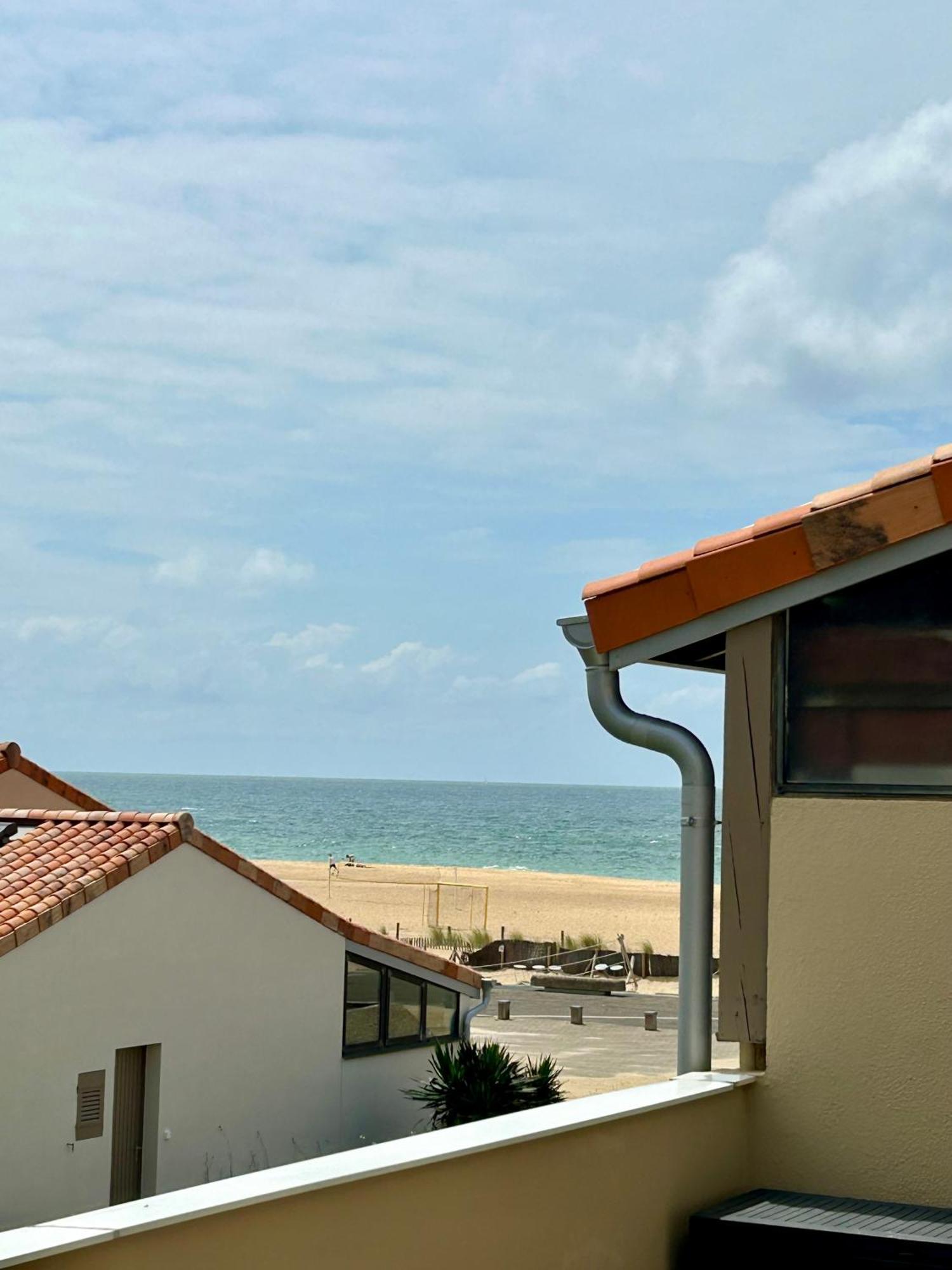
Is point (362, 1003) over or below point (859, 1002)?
below

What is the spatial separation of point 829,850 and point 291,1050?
43.8ft

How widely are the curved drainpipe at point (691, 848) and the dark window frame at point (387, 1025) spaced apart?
13.4 metres

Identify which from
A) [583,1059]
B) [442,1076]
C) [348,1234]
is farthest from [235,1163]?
[348,1234]

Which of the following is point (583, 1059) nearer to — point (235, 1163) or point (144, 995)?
point (235, 1163)

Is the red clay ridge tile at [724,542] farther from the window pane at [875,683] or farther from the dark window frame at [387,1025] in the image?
the dark window frame at [387,1025]

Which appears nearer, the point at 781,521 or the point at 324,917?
the point at 781,521

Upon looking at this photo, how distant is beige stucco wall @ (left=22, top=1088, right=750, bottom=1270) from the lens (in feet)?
10.6

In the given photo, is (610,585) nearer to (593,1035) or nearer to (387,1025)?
(387,1025)

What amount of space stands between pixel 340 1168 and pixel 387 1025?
53.4 ft

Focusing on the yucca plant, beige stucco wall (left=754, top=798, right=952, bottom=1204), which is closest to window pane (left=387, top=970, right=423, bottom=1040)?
the yucca plant

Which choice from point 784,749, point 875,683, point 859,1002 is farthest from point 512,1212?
point 875,683

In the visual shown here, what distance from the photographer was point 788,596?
5.26 meters

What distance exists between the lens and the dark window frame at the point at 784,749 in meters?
5.21

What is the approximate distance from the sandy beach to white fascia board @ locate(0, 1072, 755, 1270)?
4024cm
